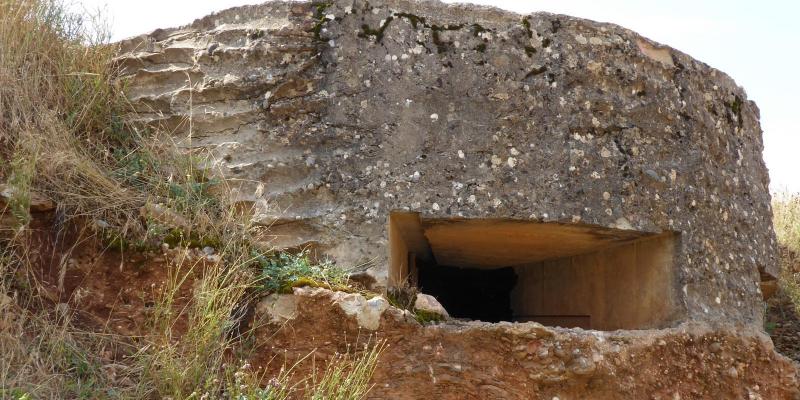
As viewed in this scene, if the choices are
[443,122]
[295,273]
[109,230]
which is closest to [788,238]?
[443,122]

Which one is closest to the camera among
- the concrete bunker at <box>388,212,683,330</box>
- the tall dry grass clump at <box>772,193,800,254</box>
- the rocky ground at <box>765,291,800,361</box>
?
the concrete bunker at <box>388,212,683,330</box>

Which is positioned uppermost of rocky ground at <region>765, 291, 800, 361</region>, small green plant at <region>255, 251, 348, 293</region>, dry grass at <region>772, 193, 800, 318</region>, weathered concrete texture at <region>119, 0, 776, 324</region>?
weathered concrete texture at <region>119, 0, 776, 324</region>

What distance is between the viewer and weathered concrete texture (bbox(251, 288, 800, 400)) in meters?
3.75

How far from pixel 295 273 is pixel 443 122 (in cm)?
100

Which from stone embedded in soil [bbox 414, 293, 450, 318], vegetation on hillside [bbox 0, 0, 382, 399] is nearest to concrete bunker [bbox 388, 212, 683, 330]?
stone embedded in soil [bbox 414, 293, 450, 318]

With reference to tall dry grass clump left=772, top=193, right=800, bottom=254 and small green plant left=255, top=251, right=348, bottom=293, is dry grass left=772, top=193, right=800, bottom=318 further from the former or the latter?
small green plant left=255, top=251, right=348, bottom=293

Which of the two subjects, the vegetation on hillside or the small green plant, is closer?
the vegetation on hillside

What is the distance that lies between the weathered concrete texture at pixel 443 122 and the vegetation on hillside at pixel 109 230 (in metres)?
0.20

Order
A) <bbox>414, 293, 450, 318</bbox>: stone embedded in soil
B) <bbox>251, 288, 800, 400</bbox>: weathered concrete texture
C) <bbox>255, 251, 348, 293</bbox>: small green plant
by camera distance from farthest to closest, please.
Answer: <bbox>414, 293, 450, 318</bbox>: stone embedded in soil < <bbox>255, 251, 348, 293</bbox>: small green plant < <bbox>251, 288, 800, 400</bbox>: weathered concrete texture

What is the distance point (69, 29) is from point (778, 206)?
20.3 ft

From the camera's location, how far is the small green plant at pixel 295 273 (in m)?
3.86

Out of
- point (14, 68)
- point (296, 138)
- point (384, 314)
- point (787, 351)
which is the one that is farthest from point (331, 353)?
point (787, 351)

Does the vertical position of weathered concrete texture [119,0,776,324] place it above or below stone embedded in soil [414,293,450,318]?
above

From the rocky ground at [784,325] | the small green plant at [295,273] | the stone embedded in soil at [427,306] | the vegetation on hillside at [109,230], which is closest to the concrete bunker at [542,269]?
the stone embedded in soil at [427,306]
